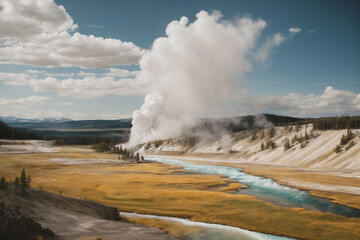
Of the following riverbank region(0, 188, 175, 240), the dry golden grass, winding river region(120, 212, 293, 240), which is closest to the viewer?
riverbank region(0, 188, 175, 240)

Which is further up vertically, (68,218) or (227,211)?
(68,218)

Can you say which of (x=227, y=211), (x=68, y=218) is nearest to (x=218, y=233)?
(x=227, y=211)

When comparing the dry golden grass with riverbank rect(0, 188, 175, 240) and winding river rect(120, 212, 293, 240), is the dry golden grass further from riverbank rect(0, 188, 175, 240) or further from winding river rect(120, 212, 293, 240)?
riverbank rect(0, 188, 175, 240)

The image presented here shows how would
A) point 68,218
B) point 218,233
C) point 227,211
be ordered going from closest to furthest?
point 68,218 < point 218,233 < point 227,211

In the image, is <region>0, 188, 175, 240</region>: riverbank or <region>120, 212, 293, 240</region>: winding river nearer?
<region>0, 188, 175, 240</region>: riverbank

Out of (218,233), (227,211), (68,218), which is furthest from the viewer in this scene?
(227,211)

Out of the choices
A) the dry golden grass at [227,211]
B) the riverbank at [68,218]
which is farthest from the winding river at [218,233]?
the riverbank at [68,218]

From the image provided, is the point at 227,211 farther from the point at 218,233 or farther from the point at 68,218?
the point at 68,218

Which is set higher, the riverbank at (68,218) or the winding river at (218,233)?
the riverbank at (68,218)

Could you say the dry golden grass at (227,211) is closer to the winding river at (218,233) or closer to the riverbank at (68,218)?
the winding river at (218,233)

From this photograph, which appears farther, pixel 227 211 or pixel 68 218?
pixel 227 211

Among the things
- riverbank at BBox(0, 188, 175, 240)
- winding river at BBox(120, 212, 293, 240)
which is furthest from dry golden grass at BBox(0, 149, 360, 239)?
riverbank at BBox(0, 188, 175, 240)

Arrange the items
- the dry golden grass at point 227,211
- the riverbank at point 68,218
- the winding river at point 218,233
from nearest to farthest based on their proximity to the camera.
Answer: the riverbank at point 68,218
the winding river at point 218,233
the dry golden grass at point 227,211

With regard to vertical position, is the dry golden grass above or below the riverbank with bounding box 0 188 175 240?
below
